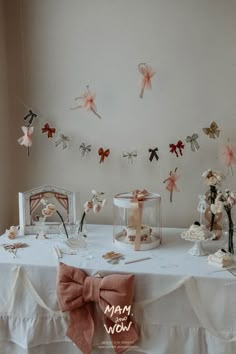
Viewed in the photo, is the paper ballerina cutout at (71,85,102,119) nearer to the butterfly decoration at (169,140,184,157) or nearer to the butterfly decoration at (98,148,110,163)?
the butterfly decoration at (98,148,110,163)

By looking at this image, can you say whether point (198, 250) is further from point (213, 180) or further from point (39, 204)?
point (39, 204)

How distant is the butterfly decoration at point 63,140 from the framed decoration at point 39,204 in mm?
261

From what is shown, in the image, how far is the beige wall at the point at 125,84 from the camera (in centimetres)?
171

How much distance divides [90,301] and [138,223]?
1.21ft

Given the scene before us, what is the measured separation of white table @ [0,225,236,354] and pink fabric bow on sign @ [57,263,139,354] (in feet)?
0.13

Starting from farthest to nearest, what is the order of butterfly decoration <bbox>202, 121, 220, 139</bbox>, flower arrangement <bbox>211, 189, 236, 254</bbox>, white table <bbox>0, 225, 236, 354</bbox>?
1. butterfly decoration <bbox>202, 121, 220, 139</bbox>
2. flower arrangement <bbox>211, 189, 236, 254</bbox>
3. white table <bbox>0, 225, 236, 354</bbox>

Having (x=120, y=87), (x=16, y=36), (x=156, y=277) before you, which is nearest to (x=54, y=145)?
(x=120, y=87)

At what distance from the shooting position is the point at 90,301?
1.35m

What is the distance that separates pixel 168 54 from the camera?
1.74 metres

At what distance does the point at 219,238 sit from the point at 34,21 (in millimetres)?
1340

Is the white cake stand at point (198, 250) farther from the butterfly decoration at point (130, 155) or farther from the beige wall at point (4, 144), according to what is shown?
the beige wall at point (4, 144)

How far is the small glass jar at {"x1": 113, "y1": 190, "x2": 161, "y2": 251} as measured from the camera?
154 centimetres

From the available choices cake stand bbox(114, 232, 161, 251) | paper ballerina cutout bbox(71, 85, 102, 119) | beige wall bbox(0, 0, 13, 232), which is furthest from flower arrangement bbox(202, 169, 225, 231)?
beige wall bbox(0, 0, 13, 232)

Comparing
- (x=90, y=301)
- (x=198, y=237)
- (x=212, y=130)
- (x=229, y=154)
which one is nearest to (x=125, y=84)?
(x=212, y=130)
